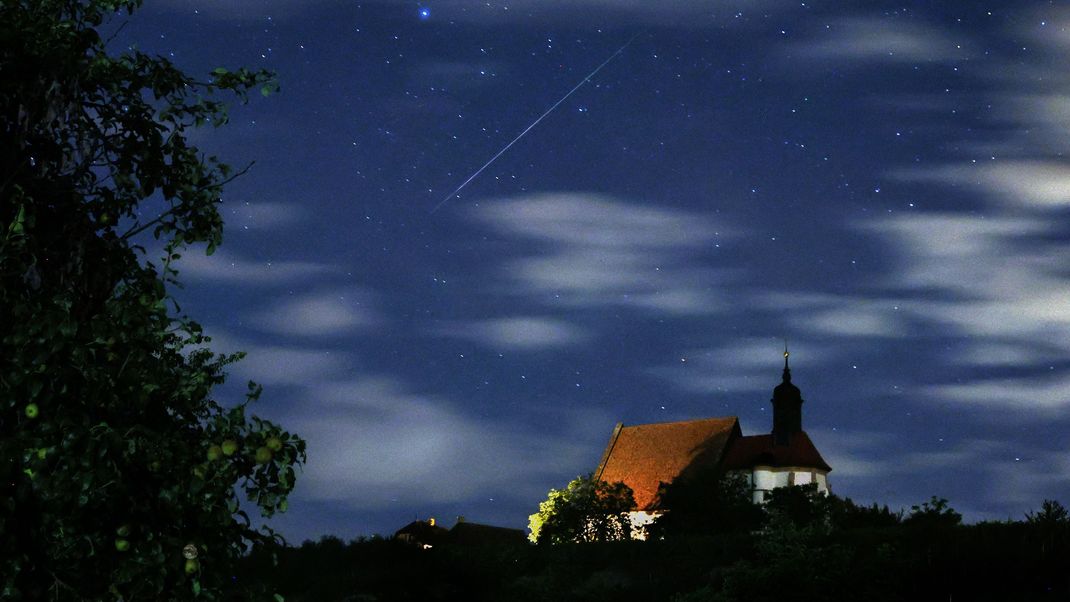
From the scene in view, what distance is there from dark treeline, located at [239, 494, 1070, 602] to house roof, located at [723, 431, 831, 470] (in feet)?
167

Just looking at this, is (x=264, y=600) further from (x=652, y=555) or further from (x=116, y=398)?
(x=652, y=555)

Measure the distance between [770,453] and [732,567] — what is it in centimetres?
6200

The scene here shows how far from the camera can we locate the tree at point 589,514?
232 ft

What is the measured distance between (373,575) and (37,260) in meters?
25.4

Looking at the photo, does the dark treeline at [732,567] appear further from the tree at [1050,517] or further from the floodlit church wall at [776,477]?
the floodlit church wall at [776,477]

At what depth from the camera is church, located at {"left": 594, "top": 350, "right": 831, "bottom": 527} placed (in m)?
89.5

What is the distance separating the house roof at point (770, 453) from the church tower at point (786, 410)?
2.62 ft

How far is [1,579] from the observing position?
551 cm

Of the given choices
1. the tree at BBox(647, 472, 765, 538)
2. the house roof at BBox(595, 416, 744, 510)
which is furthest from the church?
the tree at BBox(647, 472, 765, 538)

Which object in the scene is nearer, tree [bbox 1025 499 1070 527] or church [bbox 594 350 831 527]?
tree [bbox 1025 499 1070 527]

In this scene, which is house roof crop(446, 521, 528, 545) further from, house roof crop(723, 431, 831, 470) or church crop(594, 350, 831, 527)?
house roof crop(723, 431, 831, 470)

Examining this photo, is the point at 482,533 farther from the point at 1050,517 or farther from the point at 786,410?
the point at 1050,517

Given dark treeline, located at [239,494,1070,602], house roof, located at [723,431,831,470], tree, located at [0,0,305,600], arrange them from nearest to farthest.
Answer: tree, located at [0,0,305,600]
dark treeline, located at [239,494,1070,602]
house roof, located at [723,431,831,470]

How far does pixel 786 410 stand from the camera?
96500 mm
